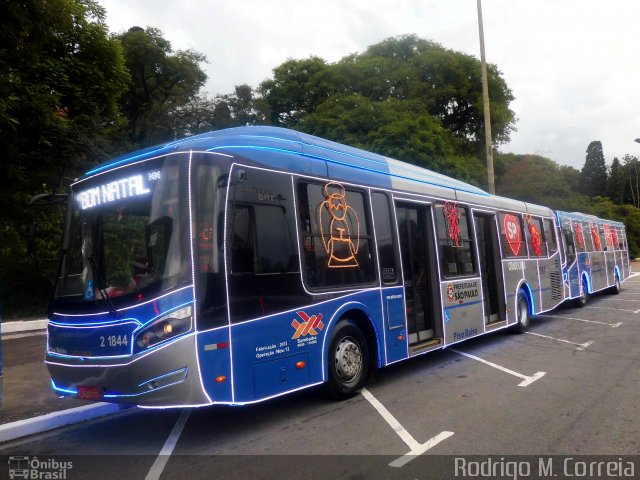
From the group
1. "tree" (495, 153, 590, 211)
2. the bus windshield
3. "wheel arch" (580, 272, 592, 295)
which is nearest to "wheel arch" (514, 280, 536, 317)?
"wheel arch" (580, 272, 592, 295)

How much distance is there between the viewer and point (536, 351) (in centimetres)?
967

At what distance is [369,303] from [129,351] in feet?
10.7

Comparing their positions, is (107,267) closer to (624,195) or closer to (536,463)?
(536,463)

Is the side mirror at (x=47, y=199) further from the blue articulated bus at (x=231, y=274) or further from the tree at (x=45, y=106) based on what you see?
the tree at (x=45, y=106)

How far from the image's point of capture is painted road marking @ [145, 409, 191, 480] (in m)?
4.54

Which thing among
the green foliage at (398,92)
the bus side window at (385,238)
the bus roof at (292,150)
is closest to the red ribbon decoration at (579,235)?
the green foliage at (398,92)

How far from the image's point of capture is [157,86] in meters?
31.3

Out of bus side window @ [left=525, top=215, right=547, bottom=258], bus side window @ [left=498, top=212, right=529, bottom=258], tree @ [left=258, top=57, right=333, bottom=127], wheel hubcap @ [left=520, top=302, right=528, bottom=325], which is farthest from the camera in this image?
tree @ [left=258, top=57, right=333, bottom=127]

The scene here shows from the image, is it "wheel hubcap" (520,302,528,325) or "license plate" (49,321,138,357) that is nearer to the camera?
"license plate" (49,321,138,357)

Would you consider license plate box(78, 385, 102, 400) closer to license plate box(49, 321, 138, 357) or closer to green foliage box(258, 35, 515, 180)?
license plate box(49, 321, 138, 357)

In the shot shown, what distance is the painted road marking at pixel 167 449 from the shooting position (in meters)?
4.54

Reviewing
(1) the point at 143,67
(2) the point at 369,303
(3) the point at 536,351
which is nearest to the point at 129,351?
(2) the point at 369,303

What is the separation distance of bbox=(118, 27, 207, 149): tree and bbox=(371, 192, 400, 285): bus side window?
23.4m

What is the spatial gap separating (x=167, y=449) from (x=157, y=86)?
97.2ft
